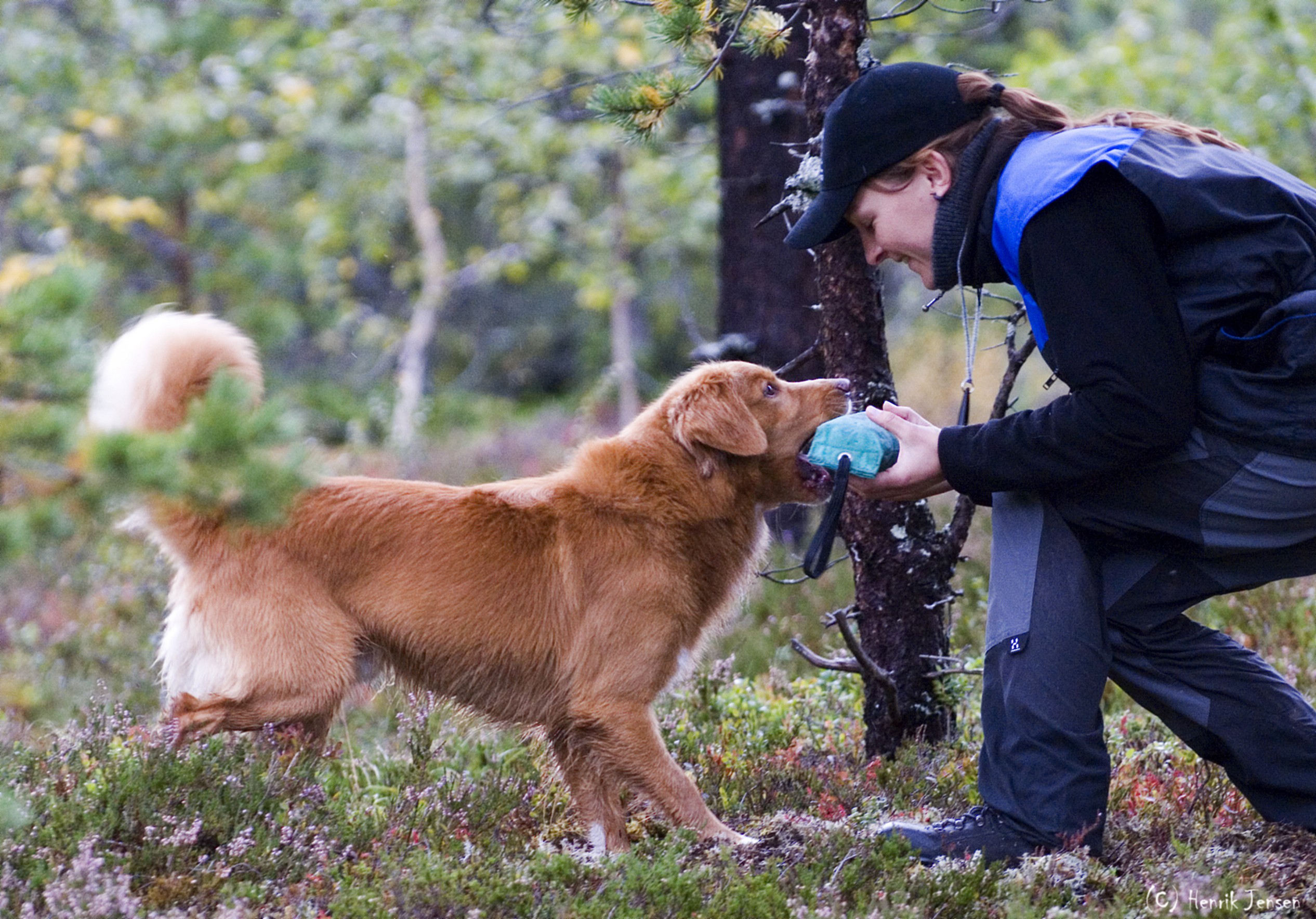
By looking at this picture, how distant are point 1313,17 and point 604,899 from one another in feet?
35.7

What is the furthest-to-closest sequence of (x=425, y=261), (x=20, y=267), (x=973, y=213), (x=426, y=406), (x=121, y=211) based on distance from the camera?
1. (x=425, y=261)
2. (x=426, y=406)
3. (x=121, y=211)
4. (x=20, y=267)
5. (x=973, y=213)

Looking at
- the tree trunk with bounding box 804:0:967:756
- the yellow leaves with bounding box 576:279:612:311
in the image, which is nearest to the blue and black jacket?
the tree trunk with bounding box 804:0:967:756

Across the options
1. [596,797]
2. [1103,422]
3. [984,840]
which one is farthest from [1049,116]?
[596,797]

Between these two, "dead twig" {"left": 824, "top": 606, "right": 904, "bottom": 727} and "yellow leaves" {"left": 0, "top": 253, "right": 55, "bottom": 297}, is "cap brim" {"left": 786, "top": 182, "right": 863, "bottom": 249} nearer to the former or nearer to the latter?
"dead twig" {"left": 824, "top": 606, "right": 904, "bottom": 727}

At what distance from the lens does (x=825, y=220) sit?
11.5ft

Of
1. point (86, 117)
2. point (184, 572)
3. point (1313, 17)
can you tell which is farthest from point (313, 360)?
point (184, 572)

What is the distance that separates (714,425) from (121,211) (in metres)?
9.58

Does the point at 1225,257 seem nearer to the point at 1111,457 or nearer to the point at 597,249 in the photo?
the point at 1111,457

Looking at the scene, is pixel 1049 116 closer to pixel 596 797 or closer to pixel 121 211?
pixel 596 797

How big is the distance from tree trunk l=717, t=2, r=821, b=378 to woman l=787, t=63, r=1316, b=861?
12.3 feet

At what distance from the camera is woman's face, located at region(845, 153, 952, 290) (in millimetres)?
3375

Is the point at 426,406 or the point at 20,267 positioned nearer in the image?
the point at 20,267

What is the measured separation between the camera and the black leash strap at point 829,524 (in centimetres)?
360

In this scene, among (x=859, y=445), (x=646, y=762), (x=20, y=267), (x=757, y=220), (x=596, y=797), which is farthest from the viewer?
(x=20, y=267)
